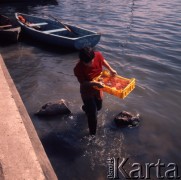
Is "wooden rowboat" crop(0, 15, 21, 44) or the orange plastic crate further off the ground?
the orange plastic crate

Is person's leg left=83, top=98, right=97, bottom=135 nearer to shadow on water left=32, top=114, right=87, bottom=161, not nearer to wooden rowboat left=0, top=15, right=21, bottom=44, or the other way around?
shadow on water left=32, top=114, right=87, bottom=161

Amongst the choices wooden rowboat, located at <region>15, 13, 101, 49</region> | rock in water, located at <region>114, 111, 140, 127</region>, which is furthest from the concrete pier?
wooden rowboat, located at <region>15, 13, 101, 49</region>

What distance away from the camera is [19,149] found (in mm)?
5449

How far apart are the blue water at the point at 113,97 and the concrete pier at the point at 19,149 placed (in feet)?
3.76

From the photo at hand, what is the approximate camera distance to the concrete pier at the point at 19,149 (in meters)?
4.91

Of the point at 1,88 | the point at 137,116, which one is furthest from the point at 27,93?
the point at 137,116

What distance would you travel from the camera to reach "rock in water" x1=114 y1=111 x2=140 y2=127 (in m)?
8.05

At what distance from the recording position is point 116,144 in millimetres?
7355

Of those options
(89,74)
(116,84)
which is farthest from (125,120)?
(89,74)

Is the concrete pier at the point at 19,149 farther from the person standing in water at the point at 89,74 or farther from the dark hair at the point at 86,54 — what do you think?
the dark hair at the point at 86,54

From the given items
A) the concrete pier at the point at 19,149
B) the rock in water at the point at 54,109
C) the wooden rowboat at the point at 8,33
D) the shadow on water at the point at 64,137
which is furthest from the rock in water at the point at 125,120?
the wooden rowboat at the point at 8,33

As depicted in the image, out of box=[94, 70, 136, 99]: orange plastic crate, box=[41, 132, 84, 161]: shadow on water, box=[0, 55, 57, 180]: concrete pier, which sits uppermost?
box=[94, 70, 136, 99]: orange plastic crate

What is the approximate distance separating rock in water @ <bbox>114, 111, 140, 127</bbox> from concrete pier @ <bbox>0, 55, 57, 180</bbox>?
2819 mm

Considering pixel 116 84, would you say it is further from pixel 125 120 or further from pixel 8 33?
pixel 8 33
